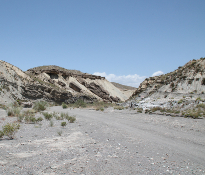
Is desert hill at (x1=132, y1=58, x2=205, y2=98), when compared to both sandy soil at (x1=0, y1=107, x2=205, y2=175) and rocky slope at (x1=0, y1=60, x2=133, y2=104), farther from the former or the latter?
rocky slope at (x1=0, y1=60, x2=133, y2=104)

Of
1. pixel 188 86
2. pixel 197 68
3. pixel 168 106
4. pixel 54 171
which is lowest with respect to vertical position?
pixel 54 171

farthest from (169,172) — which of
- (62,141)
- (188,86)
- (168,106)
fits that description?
(188,86)

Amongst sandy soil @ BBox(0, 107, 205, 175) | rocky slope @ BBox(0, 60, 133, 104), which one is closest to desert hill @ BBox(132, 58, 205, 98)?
sandy soil @ BBox(0, 107, 205, 175)

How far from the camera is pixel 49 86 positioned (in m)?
36.0

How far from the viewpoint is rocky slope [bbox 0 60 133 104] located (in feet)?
92.7

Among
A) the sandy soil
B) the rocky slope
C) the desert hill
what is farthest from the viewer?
the rocky slope

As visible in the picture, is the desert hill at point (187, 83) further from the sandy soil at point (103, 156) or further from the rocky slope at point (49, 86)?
the rocky slope at point (49, 86)

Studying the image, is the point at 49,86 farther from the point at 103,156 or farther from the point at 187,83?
the point at 103,156

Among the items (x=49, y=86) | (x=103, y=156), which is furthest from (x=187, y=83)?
(x=49, y=86)

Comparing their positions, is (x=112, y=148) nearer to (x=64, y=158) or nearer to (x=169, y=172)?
(x=64, y=158)

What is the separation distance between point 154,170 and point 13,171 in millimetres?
3402

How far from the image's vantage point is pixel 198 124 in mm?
11352

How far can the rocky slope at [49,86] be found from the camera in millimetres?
28250

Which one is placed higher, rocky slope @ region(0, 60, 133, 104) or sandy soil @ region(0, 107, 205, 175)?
rocky slope @ region(0, 60, 133, 104)
